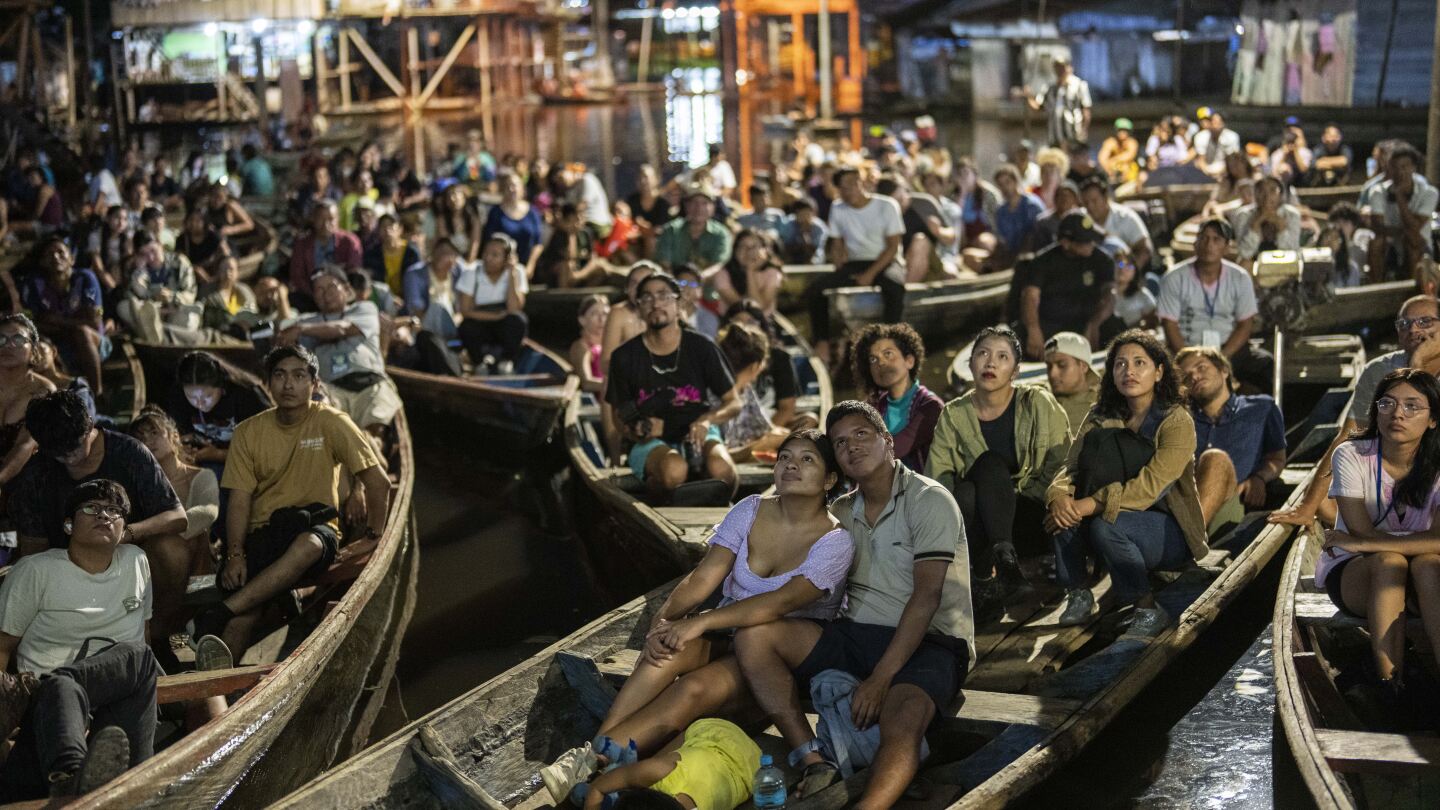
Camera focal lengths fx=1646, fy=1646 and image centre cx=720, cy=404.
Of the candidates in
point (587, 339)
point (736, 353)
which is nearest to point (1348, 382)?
point (736, 353)

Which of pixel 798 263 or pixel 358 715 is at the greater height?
pixel 798 263

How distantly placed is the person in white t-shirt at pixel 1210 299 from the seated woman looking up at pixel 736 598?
4.33m

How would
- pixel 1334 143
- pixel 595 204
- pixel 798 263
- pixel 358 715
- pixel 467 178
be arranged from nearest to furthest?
pixel 358 715 < pixel 798 263 < pixel 595 204 < pixel 1334 143 < pixel 467 178

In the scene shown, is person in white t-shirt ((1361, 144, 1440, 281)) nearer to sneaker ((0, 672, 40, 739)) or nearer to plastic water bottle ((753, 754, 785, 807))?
plastic water bottle ((753, 754, 785, 807))

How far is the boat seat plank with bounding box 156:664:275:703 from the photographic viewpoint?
5.60 meters

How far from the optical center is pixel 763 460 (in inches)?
334

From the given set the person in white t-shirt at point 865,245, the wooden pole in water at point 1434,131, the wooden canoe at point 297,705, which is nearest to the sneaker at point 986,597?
the wooden canoe at point 297,705

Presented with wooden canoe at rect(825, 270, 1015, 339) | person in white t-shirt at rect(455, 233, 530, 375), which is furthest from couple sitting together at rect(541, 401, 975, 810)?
wooden canoe at rect(825, 270, 1015, 339)

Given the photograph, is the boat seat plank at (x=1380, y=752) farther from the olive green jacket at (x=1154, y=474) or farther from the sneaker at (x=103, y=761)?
the sneaker at (x=103, y=761)

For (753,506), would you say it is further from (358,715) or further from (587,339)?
(587,339)

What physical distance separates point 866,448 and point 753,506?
17.5 inches

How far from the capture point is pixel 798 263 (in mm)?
14281

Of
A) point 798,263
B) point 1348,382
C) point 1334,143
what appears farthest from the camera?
point 1334,143

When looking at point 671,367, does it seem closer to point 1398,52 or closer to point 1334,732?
point 1334,732
